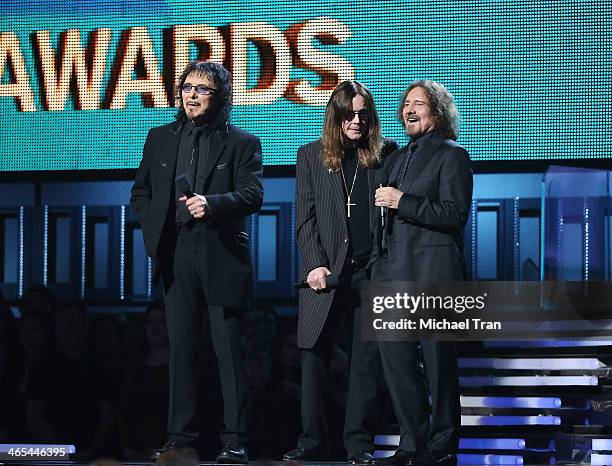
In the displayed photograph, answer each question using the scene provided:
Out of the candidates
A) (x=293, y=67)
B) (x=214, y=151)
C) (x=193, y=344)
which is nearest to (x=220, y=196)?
(x=214, y=151)

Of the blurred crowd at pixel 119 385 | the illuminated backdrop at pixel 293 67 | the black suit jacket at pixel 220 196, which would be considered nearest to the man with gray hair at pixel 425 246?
the black suit jacket at pixel 220 196

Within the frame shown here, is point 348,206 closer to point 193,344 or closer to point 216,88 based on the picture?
point 216,88

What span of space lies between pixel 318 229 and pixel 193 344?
28.3 inches

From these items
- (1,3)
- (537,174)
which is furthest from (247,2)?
(537,174)

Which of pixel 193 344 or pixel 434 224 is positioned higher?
pixel 434 224

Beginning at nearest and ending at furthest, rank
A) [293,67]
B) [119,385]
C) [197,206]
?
[197,206], [119,385], [293,67]

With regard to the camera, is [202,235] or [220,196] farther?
[202,235]

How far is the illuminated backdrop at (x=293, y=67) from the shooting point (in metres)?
6.79

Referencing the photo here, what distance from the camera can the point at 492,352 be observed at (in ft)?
22.4

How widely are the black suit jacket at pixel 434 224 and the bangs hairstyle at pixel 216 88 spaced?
87cm

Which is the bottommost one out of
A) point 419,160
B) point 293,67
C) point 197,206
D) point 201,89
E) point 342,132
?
point 197,206

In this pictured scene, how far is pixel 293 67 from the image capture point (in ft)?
23.0

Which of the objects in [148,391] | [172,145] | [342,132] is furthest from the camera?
[148,391]

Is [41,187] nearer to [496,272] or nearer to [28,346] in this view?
[28,346]
